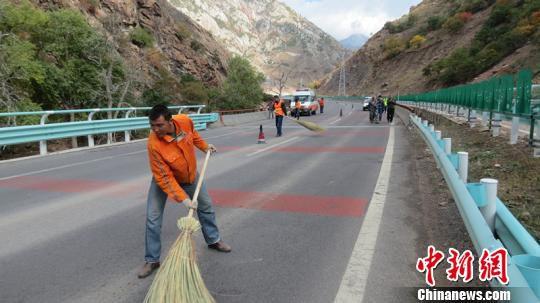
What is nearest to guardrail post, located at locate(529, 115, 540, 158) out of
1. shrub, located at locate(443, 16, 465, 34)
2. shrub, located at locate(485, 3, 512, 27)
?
shrub, located at locate(485, 3, 512, 27)

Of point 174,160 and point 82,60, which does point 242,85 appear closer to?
point 82,60

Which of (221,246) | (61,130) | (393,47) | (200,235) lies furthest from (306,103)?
(393,47)

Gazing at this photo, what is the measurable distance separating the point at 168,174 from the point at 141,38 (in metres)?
29.3

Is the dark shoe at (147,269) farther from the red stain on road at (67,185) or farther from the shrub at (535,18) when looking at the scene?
the shrub at (535,18)

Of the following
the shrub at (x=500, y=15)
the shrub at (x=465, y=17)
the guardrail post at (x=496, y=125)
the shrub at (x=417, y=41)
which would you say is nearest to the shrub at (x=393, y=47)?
the shrub at (x=417, y=41)

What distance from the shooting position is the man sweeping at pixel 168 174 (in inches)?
156

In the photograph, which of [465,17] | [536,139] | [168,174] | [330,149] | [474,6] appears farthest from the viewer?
[474,6]

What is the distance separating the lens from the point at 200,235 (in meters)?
5.21

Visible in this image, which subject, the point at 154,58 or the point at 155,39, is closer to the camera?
the point at 154,58

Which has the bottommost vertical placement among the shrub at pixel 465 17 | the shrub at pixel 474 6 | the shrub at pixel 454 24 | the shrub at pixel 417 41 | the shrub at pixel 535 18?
the shrub at pixel 535 18

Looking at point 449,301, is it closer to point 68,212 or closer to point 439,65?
point 68,212

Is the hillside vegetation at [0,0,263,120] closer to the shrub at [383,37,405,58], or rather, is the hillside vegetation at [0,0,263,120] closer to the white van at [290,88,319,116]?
the white van at [290,88,319,116]

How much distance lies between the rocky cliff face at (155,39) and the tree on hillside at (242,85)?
2129 mm

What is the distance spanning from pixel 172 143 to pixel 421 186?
4.95m
